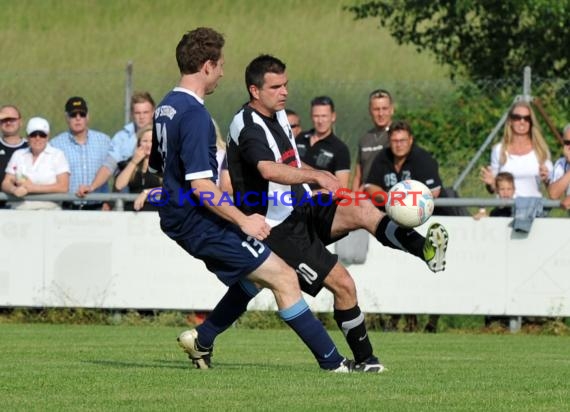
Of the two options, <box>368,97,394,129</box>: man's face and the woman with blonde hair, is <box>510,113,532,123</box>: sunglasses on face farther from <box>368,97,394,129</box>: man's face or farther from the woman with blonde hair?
the woman with blonde hair

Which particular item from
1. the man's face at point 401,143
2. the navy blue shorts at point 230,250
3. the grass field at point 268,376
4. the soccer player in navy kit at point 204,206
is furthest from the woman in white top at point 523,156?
A: the navy blue shorts at point 230,250

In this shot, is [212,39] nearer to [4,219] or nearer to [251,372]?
[251,372]

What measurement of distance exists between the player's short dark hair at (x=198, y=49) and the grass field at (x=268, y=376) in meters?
2.08

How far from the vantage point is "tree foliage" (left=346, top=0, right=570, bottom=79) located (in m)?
22.7

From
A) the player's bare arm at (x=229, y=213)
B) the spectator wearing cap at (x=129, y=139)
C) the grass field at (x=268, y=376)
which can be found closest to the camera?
the grass field at (x=268, y=376)

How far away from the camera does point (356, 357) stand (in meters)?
9.70

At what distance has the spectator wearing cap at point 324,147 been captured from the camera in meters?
14.8

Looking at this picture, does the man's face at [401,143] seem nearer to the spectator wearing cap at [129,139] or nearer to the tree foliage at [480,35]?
the spectator wearing cap at [129,139]

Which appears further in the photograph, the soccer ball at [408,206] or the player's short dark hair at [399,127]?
the player's short dark hair at [399,127]

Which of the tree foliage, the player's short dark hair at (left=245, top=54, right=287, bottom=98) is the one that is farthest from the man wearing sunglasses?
the tree foliage

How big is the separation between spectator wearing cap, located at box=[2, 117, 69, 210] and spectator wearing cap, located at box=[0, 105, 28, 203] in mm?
217

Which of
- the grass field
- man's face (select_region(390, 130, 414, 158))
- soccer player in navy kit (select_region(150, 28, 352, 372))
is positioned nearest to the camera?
the grass field

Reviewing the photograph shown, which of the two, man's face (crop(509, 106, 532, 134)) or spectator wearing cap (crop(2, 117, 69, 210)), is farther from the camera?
spectator wearing cap (crop(2, 117, 69, 210))

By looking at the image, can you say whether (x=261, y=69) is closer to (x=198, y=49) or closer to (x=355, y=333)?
(x=198, y=49)
